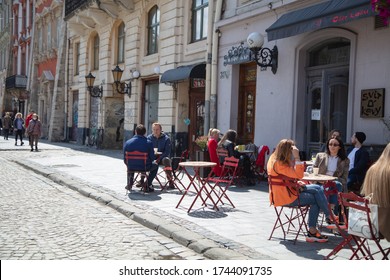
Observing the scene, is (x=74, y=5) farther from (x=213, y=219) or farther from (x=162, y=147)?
(x=213, y=219)

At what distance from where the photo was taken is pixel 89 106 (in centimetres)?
2545

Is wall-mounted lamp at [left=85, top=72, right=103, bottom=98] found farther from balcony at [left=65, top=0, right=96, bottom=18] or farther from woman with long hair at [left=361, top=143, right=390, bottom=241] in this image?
woman with long hair at [left=361, top=143, right=390, bottom=241]

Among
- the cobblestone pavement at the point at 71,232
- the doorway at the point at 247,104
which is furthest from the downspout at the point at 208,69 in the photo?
the cobblestone pavement at the point at 71,232

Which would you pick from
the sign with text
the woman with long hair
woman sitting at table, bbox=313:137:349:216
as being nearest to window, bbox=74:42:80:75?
the sign with text

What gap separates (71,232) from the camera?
248 inches

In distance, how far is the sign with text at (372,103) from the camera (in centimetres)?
913

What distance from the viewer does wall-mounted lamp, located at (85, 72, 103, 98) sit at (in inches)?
906

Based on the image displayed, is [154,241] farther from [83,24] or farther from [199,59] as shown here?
[83,24]

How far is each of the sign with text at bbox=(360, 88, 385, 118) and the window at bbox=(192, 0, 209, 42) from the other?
737 cm

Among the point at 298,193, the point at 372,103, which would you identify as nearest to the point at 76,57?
the point at 372,103

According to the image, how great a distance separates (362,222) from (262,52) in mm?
8543

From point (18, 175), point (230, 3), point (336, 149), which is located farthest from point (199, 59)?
point (336, 149)

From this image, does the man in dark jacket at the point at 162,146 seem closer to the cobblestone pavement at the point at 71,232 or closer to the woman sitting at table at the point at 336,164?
the cobblestone pavement at the point at 71,232

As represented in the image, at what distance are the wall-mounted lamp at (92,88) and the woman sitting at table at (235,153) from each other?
13445 millimetres
